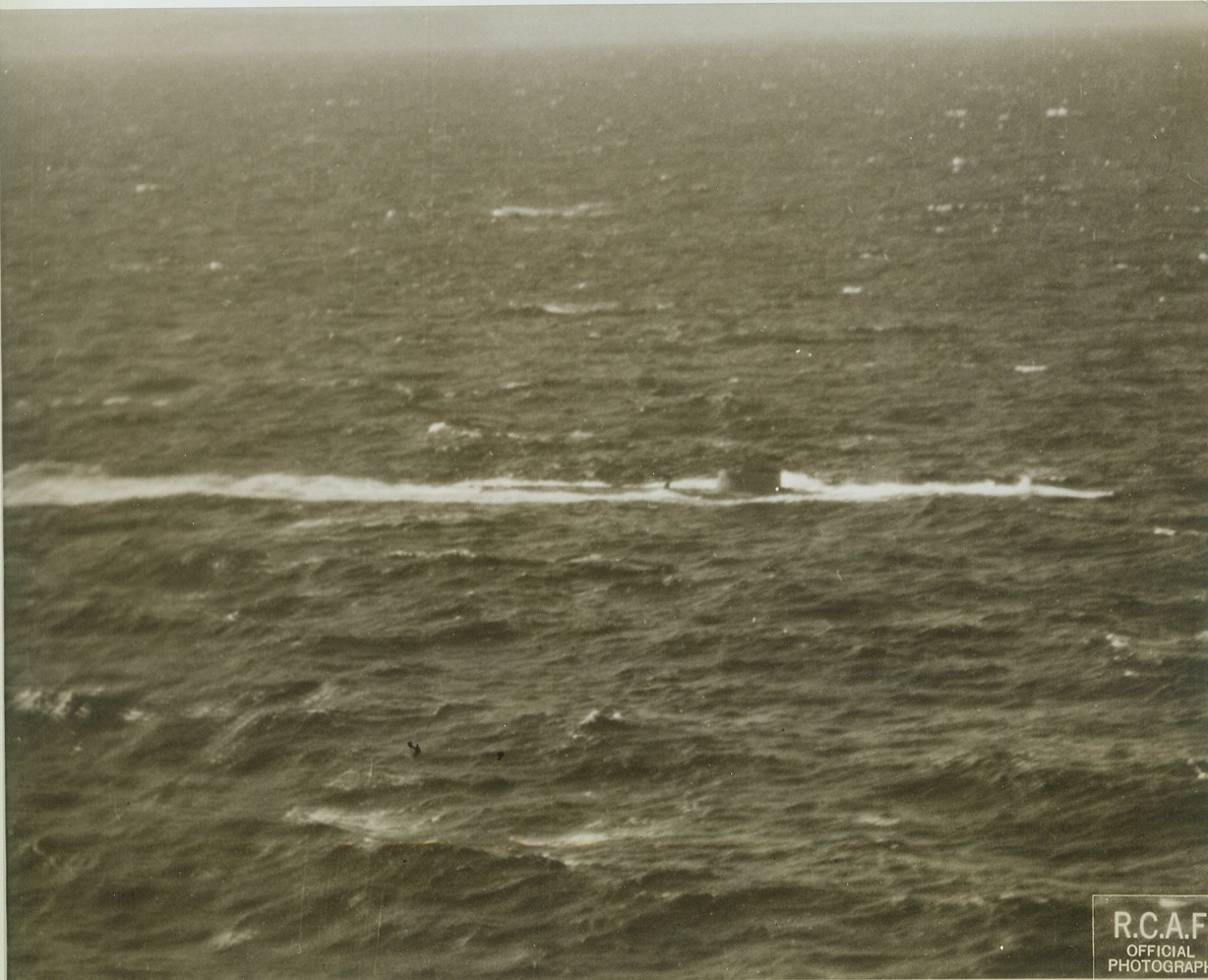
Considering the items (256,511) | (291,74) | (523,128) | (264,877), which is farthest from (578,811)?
(291,74)

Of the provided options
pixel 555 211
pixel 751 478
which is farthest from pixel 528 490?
pixel 555 211

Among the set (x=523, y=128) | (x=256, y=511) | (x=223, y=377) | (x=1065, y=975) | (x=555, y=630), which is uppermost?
(x=523, y=128)

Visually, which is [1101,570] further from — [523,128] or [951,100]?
[523,128]

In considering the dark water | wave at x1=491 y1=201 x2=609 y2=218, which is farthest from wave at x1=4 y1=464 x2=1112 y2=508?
wave at x1=491 y1=201 x2=609 y2=218

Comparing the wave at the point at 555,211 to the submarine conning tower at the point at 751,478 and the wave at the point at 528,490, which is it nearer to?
the wave at the point at 528,490

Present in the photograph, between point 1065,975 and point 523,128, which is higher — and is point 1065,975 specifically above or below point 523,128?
below

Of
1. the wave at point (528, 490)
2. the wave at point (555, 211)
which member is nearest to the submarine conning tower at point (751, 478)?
the wave at point (528, 490)
